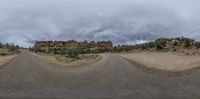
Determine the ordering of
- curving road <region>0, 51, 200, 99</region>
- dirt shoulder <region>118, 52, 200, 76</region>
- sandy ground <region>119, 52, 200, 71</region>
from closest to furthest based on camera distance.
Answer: curving road <region>0, 51, 200, 99</region>
dirt shoulder <region>118, 52, 200, 76</region>
sandy ground <region>119, 52, 200, 71</region>

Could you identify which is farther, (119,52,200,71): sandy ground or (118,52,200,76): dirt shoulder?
(119,52,200,71): sandy ground

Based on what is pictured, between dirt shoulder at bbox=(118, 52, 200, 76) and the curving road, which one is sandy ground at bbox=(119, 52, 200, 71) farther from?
the curving road

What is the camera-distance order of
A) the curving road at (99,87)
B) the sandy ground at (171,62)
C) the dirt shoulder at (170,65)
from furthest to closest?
the sandy ground at (171,62) < the dirt shoulder at (170,65) < the curving road at (99,87)

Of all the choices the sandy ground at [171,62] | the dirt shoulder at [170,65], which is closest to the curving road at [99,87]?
the dirt shoulder at [170,65]

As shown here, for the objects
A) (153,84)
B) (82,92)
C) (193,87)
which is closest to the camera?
(82,92)

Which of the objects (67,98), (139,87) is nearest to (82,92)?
(67,98)

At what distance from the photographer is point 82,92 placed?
17.9 meters

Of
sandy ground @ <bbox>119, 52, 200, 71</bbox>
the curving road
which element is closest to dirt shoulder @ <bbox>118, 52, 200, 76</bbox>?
sandy ground @ <bbox>119, 52, 200, 71</bbox>

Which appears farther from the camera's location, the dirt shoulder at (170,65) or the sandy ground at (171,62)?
the sandy ground at (171,62)

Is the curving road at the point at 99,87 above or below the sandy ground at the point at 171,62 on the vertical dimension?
below

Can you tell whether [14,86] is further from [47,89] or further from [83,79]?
[83,79]

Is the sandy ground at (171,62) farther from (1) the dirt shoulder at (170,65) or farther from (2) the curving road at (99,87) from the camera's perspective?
(2) the curving road at (99,87)

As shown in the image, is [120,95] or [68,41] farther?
[68,41]

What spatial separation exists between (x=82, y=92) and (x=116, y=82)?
164 inches
